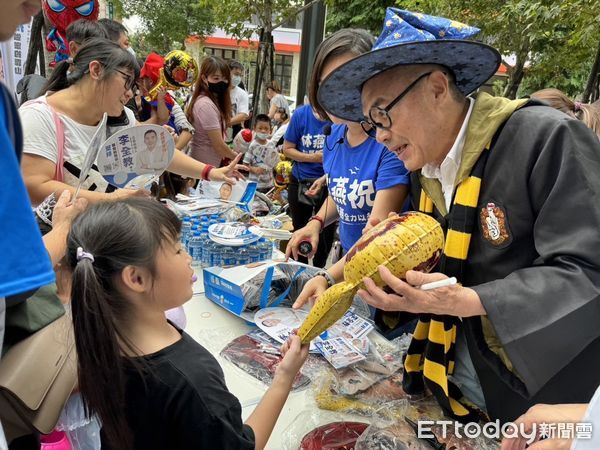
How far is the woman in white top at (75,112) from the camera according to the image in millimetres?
1966

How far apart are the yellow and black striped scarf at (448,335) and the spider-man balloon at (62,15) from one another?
375 centimetres

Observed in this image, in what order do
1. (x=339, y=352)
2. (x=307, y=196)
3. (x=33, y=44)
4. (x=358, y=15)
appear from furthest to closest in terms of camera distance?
(x=358, y=15) → (x=33, y=44) → (x=307, y=196) → (x=339, y=352)

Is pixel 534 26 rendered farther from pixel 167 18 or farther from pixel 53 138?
pixel 167 18

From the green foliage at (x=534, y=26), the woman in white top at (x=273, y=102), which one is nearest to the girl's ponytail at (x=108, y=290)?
the green foliage at (x=534, y=26)

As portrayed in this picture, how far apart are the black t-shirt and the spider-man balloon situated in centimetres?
370

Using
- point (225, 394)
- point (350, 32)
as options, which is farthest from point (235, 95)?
point (225, 394)

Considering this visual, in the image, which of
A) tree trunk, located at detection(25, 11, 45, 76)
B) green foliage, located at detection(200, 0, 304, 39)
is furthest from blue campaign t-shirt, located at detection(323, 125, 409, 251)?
green foliage, located at detection(200, 0, 304, 39)

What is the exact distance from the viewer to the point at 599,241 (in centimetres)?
108

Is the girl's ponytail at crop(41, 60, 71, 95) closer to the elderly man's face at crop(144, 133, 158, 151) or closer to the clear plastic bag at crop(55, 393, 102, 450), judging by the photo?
the elderly man's face at crop(144, 133, 158, 151)

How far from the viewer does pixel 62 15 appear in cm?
381

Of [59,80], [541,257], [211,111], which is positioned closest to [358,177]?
[541,257]

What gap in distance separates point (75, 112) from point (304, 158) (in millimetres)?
2263

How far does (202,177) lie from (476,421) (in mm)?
2161

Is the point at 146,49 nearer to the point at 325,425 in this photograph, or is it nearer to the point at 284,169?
the point at 284,169
